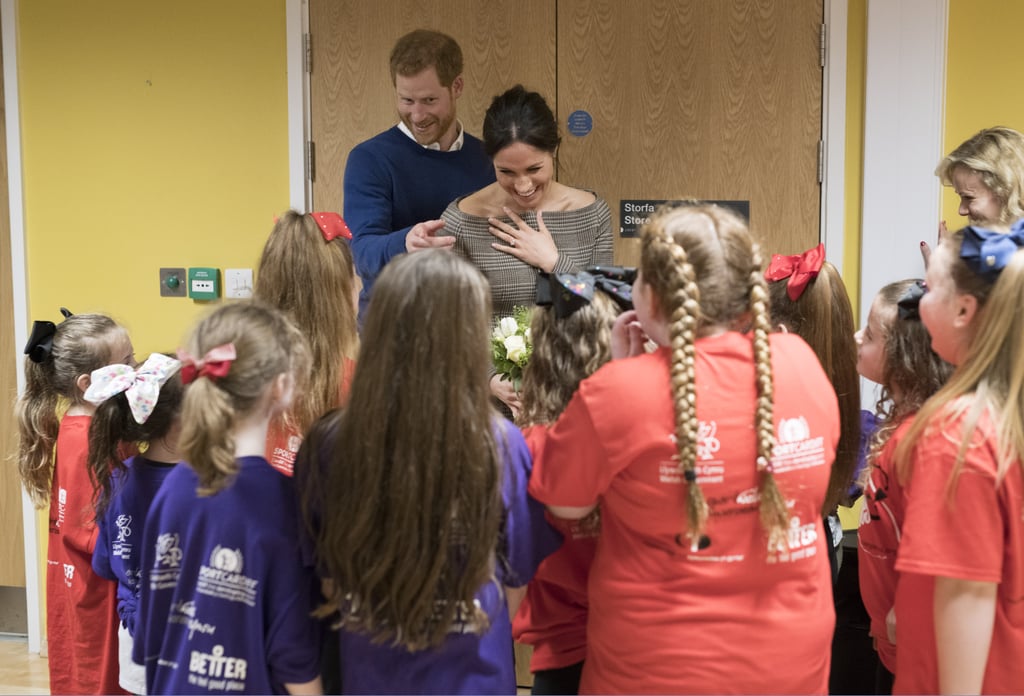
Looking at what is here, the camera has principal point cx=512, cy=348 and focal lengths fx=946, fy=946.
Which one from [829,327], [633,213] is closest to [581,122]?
[633,213]

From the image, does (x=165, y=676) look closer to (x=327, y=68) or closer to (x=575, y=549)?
(x=575, y=549)

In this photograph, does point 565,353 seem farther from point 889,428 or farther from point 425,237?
point 425,237

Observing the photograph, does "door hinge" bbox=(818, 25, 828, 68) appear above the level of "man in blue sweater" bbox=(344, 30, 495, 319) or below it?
above

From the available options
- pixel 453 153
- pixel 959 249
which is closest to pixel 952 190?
pixel 453 153

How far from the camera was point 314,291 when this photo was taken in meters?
2.01

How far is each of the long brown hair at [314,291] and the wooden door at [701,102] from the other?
1.46 meters

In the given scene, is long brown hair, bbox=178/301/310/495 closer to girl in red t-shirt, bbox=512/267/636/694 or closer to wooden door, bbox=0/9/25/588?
girl in red t-shirt, bbox=512/267/636/694

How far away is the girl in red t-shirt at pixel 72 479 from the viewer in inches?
86.4

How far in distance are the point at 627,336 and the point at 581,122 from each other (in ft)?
6.32

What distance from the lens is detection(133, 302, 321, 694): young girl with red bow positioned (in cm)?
141

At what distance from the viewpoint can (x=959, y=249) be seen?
1.47 m

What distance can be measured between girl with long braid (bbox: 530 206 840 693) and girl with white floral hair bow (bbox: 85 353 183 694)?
2.98ft

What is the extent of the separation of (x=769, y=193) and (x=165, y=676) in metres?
2.53

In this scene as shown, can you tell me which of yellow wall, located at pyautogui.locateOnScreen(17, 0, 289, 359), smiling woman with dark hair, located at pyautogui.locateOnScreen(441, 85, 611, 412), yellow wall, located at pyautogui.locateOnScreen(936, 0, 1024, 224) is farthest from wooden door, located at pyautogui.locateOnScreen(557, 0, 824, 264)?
yellow wall, located at pyautogui.locateOnScreen(17, 0, 289, 359)
